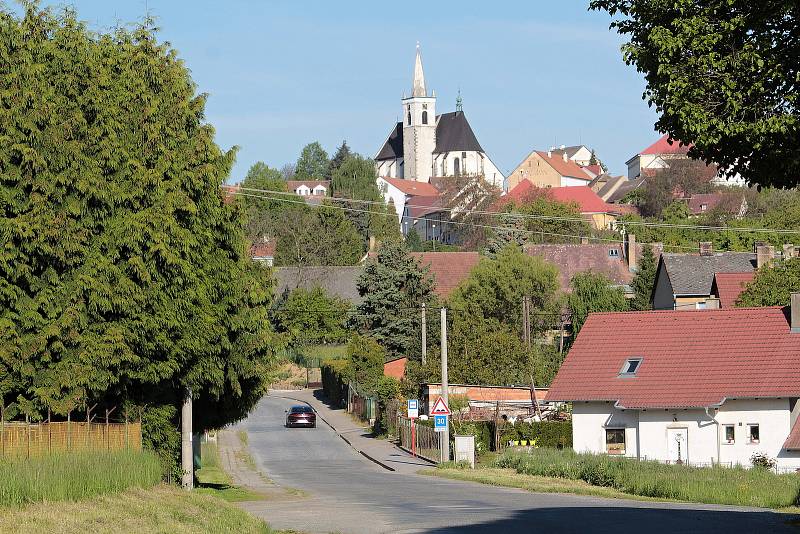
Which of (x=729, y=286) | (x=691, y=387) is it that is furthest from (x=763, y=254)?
(x=691, y=387)

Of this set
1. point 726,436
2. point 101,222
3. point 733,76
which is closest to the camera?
point 733,76

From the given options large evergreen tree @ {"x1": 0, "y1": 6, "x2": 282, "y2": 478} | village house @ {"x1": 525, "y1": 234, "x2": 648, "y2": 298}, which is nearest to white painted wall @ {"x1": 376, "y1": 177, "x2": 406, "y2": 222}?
village house @ {"x1": 525, "y1": 234, "x2": 648, "y2": 298}

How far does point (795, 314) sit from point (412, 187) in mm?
149802

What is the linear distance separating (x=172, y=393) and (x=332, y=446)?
28.3m

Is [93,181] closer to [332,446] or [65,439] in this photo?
[65,439]

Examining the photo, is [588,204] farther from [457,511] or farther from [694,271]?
[457,511]

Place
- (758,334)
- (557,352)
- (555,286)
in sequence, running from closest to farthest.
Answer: (758,334), (557,352), (555,286)

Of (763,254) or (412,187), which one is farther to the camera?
(412,187)

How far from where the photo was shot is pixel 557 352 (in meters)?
72.6

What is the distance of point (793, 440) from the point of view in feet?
134

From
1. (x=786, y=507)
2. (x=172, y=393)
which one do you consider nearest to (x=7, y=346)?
(x=172, y=393)

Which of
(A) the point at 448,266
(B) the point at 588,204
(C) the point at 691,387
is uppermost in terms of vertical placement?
(B) the point at 588,204

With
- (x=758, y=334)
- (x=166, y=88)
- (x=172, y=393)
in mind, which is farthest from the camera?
(x=758, y=334)

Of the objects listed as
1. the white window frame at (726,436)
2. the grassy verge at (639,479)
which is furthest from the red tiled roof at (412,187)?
the grassy verge at (639,479)
